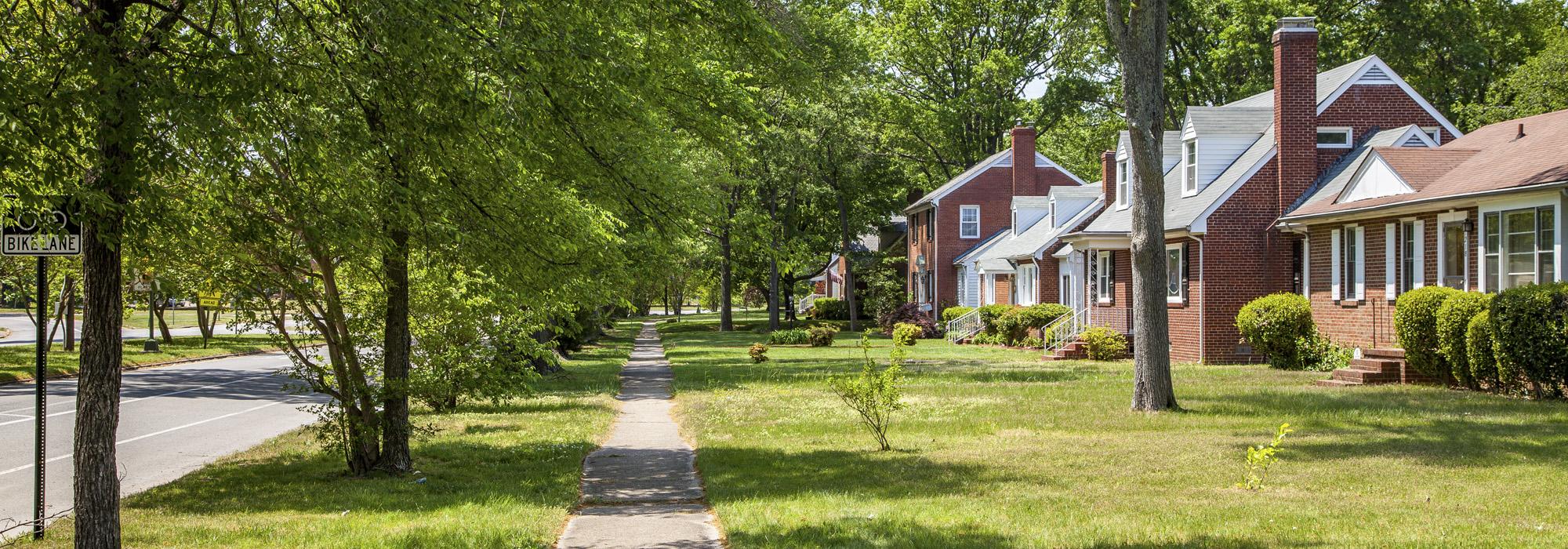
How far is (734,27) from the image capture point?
30.4 ft

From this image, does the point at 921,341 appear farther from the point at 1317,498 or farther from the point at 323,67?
the point at 323,67

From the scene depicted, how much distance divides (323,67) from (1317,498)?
319 inches

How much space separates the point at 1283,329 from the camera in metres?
25.3

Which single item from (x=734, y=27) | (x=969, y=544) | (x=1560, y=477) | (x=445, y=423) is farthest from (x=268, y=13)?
(x=1560, y=477)

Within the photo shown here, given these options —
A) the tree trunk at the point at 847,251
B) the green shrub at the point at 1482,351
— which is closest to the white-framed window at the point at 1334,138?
the green shrub at the point at 1482,351

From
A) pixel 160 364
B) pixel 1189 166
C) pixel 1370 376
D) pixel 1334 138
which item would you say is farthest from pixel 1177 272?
pixel 160 364

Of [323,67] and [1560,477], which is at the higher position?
[323,67]

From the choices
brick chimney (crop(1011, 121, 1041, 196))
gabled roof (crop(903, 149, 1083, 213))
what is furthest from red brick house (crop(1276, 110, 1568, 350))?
gabled roof (crop(903, 149, 1083, 213))

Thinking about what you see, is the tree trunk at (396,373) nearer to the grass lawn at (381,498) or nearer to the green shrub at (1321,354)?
the grass lawn at (381,498)

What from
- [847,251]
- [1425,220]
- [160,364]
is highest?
[847,251]

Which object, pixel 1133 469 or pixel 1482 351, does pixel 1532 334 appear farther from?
pixel 1133 469

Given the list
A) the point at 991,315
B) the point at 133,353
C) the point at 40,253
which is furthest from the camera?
the point at 991,315

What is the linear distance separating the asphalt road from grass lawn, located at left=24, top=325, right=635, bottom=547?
0.64 m

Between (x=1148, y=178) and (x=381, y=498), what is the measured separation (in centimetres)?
1176
